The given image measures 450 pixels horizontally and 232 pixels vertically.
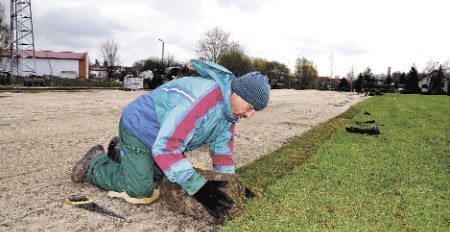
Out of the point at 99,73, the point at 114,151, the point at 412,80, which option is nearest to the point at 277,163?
the point at 114,151

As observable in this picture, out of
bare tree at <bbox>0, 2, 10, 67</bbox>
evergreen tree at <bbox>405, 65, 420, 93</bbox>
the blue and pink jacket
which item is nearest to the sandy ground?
the blue and pink jacket

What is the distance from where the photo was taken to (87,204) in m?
3.09

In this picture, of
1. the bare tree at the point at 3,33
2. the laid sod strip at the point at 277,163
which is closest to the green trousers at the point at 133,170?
the laid sod strip at the point at 277,163

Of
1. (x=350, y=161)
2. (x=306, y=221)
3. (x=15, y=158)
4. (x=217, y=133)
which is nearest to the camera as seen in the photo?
(x=306, y=221)

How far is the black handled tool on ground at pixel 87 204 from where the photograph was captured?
297 cm

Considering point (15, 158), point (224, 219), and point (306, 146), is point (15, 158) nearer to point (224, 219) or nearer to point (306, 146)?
point (224, 219)

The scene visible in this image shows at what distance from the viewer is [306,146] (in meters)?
6.27

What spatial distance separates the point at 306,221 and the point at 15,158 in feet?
12.6

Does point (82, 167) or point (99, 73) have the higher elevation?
point (99, 73)

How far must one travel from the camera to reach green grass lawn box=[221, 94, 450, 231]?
2865mm

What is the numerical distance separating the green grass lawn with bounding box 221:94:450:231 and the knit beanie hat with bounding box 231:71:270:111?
93 centimetres

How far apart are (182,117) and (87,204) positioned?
1241 mm

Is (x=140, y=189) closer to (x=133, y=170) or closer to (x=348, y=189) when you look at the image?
(x=133, y=170)

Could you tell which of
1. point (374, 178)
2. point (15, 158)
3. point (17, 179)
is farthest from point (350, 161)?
point (15, 158)
